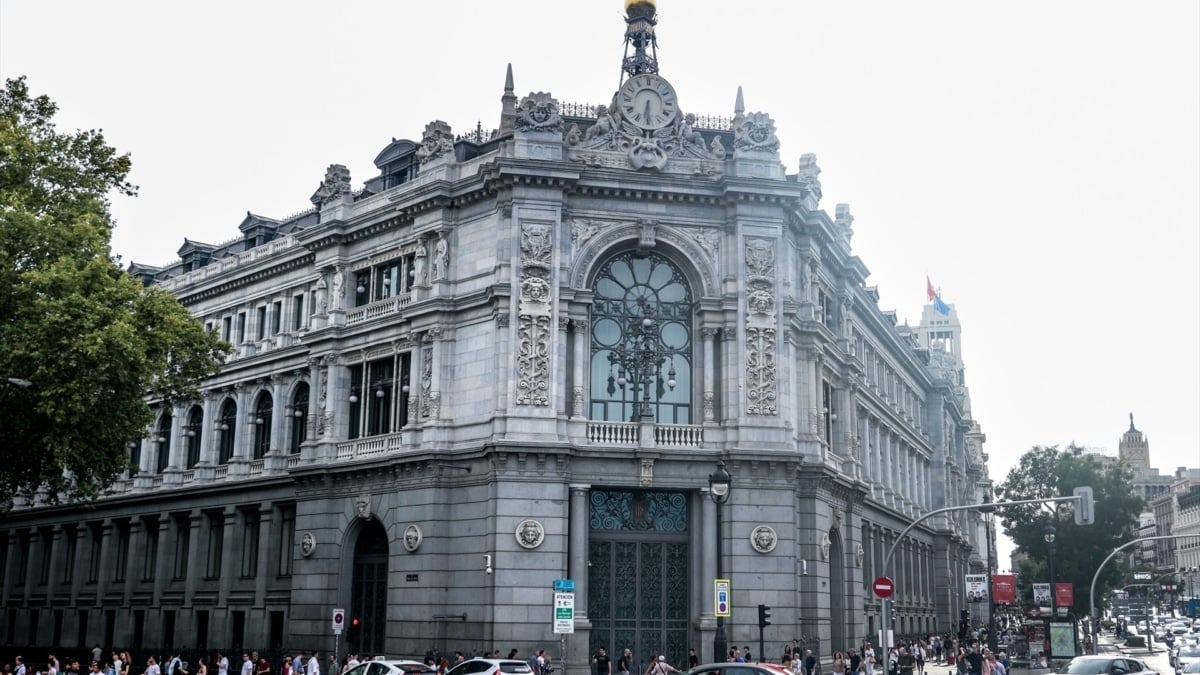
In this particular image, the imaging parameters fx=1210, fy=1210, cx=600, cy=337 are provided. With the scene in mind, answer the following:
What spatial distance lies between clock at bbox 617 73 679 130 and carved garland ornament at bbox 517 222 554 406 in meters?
5.42

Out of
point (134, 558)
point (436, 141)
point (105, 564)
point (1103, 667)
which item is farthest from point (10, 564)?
point (1103, 667)

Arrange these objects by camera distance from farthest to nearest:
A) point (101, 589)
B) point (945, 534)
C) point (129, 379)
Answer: point (945, 534) → point (101, 589) → point (129, 379)

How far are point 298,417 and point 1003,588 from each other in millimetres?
33836

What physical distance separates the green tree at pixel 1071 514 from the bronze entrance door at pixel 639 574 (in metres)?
50.1

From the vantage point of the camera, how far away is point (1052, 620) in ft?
175

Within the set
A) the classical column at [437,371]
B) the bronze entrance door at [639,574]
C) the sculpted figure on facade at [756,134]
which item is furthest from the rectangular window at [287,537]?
the sculpted figure on facade at [756,134]

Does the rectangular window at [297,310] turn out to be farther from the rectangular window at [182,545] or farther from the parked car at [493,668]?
the parked car at [493,668]

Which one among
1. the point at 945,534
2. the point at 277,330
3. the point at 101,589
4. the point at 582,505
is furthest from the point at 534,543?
the point at 945,534

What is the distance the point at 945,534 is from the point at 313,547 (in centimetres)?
4813

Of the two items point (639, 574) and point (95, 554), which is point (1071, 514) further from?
point (95, 554)

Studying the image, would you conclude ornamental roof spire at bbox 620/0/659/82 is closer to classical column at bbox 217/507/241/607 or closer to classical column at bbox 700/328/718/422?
classical column at bbox 700/328/718/422

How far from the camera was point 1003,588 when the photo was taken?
5766cm

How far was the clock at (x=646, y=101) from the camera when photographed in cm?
4412

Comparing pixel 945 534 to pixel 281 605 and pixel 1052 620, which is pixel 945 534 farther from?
pixel 281 605
